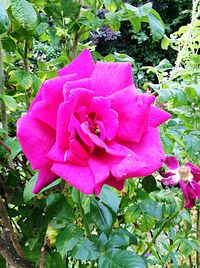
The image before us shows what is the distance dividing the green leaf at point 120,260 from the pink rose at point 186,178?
0.52 feet

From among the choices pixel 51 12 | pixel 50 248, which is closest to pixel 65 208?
pixel 50 248

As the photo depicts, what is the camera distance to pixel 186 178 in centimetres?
74

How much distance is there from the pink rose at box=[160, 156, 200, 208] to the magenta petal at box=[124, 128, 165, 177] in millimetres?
283

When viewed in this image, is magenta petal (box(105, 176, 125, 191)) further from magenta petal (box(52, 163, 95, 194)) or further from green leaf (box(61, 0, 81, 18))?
green leaf (box(61, 0, 81, 18))

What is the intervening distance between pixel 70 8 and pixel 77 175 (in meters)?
0.40

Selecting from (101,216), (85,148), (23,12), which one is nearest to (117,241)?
(101,216)

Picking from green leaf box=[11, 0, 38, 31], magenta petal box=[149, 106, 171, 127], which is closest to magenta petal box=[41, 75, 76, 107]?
magenta petal box=[149, 106, 171, 127]

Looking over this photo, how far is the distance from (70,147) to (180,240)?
57 cm

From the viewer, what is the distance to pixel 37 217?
783 millimetres

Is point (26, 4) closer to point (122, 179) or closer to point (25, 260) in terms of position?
point (122, 179)

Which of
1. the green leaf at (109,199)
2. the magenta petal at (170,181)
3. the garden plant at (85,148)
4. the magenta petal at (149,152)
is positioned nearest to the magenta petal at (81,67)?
the garden plant at (85,148)

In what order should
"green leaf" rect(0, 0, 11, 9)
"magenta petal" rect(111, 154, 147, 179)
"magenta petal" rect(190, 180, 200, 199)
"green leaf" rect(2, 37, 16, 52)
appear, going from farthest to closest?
"green leaf" rect(2, 37, 16, 52), "magenta petal" rect(190, 180, 200, 199), "green leaf" rect(0, 0, 11, 9), "magenta petal" rect(111, 154, 147, 179)

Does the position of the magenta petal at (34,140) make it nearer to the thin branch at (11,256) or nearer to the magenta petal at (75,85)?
the magenta petal at (75,85)

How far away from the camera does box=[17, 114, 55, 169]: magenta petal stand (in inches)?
17.4
